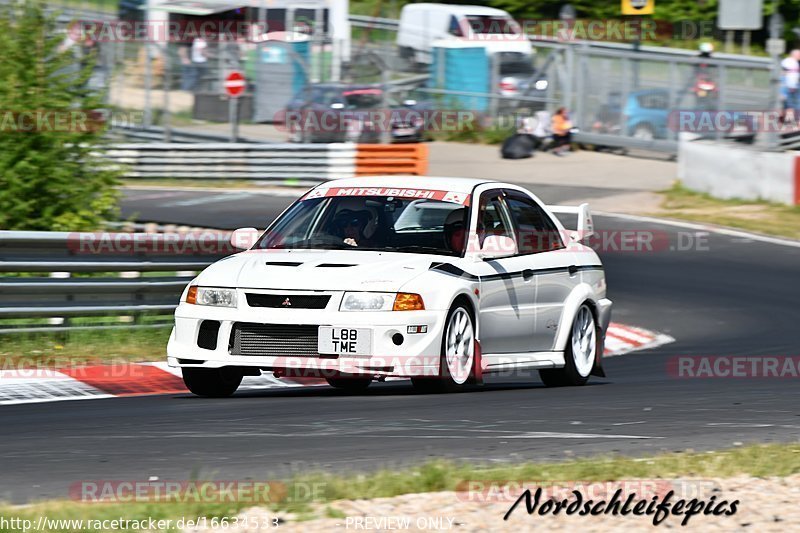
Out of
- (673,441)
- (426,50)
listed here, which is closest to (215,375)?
(673,441)

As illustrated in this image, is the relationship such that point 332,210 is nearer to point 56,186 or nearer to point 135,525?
point 135,525

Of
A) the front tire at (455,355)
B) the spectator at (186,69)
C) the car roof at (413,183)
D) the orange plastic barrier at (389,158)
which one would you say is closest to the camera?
the front tire at (455,355)

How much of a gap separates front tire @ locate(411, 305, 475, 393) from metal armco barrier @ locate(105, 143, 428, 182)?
18.6 m

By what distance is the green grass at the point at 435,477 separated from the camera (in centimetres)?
516

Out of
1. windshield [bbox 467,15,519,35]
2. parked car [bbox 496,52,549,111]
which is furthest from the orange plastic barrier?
windshield [bbox 467,15,519,35]

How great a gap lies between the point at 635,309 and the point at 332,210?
23.9 ft

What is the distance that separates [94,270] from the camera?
11.5 metres

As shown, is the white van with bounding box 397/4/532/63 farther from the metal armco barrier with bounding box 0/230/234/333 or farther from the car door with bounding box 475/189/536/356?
the car door with bounding box 475/189/536/356

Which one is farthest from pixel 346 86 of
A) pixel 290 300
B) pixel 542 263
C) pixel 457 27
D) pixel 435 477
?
pixel 435 477

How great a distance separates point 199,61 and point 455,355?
2305cm

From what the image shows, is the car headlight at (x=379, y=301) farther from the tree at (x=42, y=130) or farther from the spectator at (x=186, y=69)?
the spectator at (x=186, y=69)

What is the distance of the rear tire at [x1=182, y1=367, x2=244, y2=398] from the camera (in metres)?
9.08

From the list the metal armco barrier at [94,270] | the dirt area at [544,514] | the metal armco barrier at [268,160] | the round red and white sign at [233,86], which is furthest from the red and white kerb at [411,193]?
the round red and white sign at [233,86]

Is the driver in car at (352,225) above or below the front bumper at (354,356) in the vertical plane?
above
